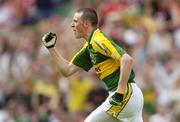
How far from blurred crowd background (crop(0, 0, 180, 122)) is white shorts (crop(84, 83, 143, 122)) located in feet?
12.6

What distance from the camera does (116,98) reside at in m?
8.80

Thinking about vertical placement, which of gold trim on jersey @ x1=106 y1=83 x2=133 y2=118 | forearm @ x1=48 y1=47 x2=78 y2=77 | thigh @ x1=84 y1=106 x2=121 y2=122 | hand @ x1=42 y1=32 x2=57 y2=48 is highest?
hand @ x1=42 y1=32 x2=57 y2=48

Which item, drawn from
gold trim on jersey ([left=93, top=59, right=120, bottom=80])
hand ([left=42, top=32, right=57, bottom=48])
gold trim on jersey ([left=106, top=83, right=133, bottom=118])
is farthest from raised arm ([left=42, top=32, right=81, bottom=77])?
gold trim on jersey ([left=106, top=83, right=133, bottom=118])

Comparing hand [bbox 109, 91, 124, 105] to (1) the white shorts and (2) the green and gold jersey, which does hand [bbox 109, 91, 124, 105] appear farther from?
(2) the green and gold jersey

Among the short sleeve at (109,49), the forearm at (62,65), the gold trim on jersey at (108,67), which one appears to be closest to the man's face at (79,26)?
the short sleeve at (109,49)

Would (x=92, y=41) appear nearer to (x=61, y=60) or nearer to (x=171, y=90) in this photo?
(x=61, y=60)

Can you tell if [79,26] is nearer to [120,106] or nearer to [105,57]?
[105,57]

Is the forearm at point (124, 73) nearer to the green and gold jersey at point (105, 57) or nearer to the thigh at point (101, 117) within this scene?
the green and gold jersey at point (105, 57)

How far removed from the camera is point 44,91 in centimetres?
1484

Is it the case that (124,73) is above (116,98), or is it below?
above

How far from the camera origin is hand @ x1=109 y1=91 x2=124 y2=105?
28.7 feet

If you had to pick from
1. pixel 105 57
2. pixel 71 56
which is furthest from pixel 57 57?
pixel 71 56

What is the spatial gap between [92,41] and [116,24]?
681 centimetres

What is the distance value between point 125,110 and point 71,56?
6331 mm
